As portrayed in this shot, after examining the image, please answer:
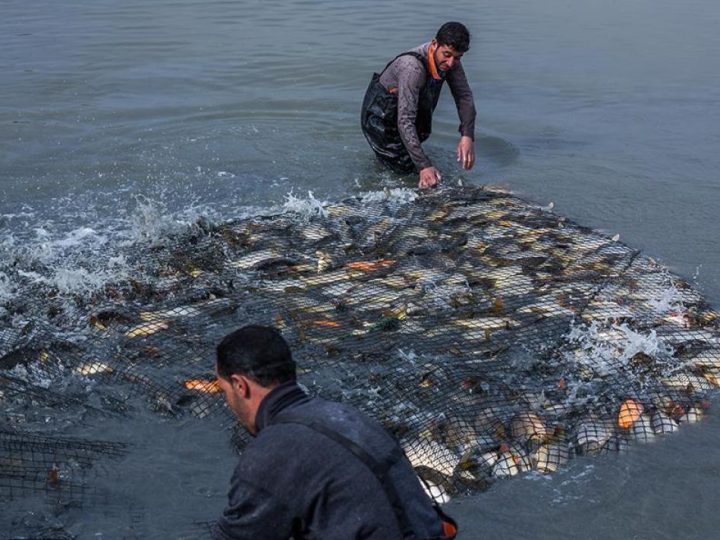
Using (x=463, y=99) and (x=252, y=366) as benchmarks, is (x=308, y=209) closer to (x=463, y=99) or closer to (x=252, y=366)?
(x=463, y=99)

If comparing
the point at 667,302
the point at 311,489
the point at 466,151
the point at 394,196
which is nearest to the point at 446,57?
the point at 466,151

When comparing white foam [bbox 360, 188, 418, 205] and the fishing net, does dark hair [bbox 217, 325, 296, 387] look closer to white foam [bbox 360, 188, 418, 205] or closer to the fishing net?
the fishing net

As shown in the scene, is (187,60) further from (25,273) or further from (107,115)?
(25,273)

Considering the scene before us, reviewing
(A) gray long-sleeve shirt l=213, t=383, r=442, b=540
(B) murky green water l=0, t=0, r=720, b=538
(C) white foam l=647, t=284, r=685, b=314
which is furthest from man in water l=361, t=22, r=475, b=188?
(A) gray long-sleeve shirt l=213, t=383, r=442, b=540

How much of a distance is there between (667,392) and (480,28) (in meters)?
16.8

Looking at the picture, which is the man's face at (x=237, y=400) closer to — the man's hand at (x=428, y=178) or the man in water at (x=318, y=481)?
the man in water at (x=318, y=481)

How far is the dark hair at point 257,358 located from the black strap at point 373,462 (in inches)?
7.6

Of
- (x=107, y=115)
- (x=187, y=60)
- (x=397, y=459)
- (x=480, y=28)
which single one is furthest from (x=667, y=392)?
(x=480, y=28)

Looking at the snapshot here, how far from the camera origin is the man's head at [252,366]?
3326mm

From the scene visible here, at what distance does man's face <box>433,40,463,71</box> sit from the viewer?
30.5 ft

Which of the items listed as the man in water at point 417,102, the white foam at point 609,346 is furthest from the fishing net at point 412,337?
the man in water at point 417,102

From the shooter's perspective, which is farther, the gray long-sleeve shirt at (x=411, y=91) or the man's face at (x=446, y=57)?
the gray long-sleeve shirt at (x=411, y=91)

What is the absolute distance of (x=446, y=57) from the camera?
30.8 ft

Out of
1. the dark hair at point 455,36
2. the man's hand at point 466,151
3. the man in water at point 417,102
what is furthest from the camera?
the man's hand at point 466,151
